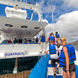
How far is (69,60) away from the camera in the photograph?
1808 mm

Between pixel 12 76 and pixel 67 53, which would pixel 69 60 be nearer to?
pixel 67 53

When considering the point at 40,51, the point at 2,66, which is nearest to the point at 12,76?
the point at 2,66

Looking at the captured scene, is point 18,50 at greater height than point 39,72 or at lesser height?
greater

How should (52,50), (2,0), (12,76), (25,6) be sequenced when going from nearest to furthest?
1. (52,50)
2. (12,76)
3. (2,0)
4. (25,6)

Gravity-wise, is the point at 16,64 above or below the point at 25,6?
below

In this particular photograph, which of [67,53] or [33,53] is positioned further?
[33,53]

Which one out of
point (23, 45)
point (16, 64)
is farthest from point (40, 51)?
point (16, 64)

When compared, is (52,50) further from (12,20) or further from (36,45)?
(12,20)

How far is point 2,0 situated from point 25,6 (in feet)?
8.45

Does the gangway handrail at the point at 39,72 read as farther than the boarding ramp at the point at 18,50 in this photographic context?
No

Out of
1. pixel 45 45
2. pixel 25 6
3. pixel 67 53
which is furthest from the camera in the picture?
pixel 25 6

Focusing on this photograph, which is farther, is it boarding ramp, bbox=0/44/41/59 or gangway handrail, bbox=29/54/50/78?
boarding ramp, bbox=0/44/41/59

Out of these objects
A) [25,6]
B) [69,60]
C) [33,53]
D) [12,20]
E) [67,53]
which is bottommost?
[33,53]

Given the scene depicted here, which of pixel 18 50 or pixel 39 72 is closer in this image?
pixel 39 72
